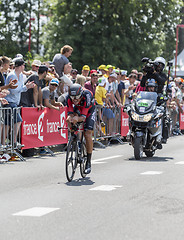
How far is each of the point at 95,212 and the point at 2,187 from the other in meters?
2.52

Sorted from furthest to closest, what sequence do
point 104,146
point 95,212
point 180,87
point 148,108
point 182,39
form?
point 182,39, point 180,87, point 104,146, point 148,108, point 95,212

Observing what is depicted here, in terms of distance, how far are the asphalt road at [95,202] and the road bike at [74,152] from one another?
0.62 ft

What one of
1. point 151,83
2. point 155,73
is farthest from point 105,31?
point 151,83

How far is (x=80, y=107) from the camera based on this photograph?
34.3 ft

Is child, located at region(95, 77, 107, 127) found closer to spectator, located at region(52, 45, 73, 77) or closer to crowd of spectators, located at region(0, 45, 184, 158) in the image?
crowd of spectators, located at region(0, 45, 184, 158)

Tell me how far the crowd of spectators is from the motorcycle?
31 centimetres

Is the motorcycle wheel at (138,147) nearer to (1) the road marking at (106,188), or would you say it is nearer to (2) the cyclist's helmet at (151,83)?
(2) the cyclist's helmet at (151,83)

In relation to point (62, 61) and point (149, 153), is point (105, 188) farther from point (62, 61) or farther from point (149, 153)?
point (62, 61)

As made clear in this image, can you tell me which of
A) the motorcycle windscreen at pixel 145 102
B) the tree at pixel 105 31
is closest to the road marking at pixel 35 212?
the motorcycle windscreen at pixel 145 102

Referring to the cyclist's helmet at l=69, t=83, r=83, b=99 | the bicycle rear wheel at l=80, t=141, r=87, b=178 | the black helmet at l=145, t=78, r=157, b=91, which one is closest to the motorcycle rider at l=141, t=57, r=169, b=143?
the black helmet at l=145, t=78, r=157, b=91

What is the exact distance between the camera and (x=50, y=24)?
41.4 meters

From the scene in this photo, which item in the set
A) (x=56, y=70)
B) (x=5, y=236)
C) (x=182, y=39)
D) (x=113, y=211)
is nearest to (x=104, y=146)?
(x=56, y=70)

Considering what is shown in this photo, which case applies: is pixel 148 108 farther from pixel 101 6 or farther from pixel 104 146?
pixel 101 6

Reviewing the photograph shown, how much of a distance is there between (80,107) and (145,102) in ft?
12.5
